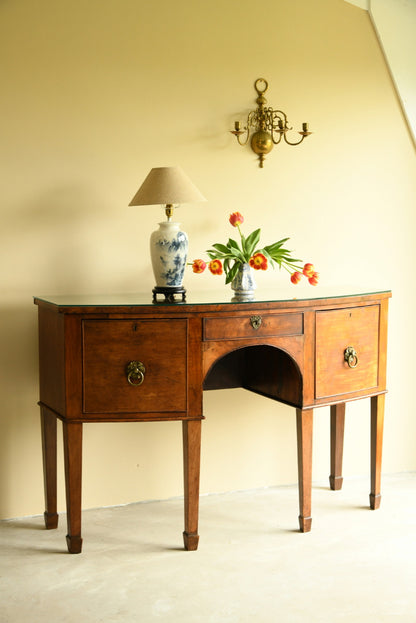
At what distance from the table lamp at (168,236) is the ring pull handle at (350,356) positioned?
0.68 meters

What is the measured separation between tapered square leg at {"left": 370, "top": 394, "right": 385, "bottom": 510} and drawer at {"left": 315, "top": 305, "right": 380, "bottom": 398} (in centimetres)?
11

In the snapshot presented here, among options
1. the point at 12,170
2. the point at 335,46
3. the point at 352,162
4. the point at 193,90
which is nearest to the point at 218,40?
the point at 193,90

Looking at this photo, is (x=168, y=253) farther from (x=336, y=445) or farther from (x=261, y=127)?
(x=336, y=445)

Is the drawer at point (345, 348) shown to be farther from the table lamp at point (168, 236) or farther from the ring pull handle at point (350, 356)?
the table lamp at point (168, 236)

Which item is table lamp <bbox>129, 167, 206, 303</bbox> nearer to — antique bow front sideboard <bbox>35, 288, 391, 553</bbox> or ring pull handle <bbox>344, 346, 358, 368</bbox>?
antique bow front sideboard <bbox>35, 288, 391, 553</bbox>

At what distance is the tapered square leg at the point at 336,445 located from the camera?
132 inches

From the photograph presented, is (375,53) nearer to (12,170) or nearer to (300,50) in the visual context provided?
(300,50)

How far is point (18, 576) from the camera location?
97.6 inches

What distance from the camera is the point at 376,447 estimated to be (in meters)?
3.11

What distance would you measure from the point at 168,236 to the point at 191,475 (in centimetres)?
85

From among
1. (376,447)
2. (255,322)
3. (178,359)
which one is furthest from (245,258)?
(376,447)

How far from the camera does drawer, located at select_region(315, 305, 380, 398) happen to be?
9.37 ft

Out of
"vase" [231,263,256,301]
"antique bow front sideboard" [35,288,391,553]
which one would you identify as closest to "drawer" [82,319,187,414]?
"antique bow front sideboard" [35,288,391,553]

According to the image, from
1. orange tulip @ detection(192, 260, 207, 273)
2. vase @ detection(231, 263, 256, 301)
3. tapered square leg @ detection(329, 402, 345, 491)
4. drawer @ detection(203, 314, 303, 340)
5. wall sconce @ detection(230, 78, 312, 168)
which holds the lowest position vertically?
tapered square leg @ detection(329, 402, 345, 491)
